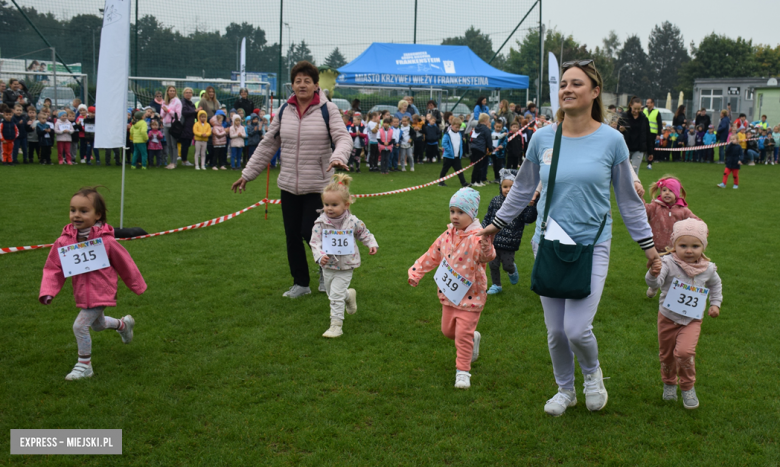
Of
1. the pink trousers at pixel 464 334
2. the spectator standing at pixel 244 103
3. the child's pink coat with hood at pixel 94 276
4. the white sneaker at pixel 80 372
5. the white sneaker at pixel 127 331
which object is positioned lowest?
the white sneaker at pixel 80 372

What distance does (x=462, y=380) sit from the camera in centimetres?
454

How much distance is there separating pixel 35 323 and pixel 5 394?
1.54 m

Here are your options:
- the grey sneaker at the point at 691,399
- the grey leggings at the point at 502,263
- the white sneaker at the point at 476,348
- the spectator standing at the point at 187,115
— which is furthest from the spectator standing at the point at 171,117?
the grey sneaker at the point at 691,399

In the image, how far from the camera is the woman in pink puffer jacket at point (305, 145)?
6.03m

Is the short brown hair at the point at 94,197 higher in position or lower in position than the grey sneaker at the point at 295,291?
higher

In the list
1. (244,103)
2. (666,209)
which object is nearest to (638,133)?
(666,209)

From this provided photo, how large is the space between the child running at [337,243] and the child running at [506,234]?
1.48 metres

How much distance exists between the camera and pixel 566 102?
11.6 feet

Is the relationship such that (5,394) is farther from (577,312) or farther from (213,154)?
(213,154)

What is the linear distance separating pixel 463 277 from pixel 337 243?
4.99ft

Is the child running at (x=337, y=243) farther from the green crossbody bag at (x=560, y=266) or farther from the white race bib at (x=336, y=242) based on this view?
the green crossbody bag at (x=560, y=266)

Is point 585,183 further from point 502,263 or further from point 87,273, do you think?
point 87,273

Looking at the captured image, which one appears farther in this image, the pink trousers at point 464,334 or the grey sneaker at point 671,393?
the pink trousers at point 464,334

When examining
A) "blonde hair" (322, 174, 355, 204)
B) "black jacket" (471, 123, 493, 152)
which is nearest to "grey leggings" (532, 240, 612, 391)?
"blonde hair" (322, 174, 355, 204)
